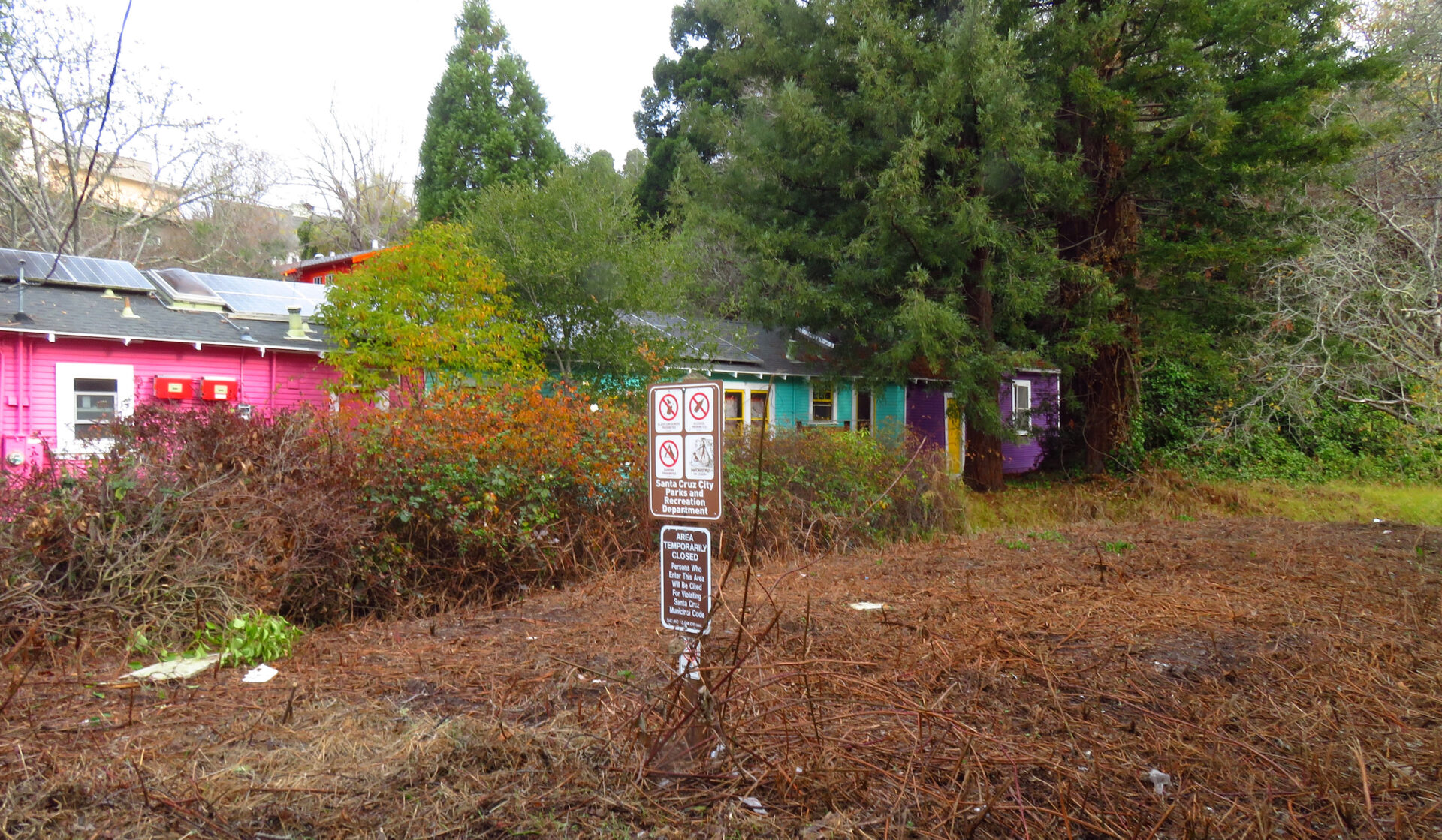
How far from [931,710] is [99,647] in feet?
15.4

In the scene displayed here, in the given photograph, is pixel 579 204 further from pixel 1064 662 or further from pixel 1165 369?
pixel 1064 662

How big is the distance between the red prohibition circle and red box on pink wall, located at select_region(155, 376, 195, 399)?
44.5 ft

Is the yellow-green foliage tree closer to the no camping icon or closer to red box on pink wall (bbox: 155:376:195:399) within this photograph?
red box on pink wall (bbox: 155:376:195:399)

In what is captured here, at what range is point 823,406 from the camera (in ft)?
77.3

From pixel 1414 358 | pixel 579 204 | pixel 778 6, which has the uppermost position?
pixel 778 6

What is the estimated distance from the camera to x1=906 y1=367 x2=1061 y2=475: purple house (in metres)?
20.9

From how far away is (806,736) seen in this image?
383 cm

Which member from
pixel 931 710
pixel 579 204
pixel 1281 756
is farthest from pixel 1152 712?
pixel 579 204

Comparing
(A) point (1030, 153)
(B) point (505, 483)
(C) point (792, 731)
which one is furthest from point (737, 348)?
(C) point (792, 731)

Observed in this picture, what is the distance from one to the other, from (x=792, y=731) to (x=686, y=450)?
118 cm

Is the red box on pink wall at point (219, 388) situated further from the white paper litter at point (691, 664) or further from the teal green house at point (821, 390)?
the white paper litter at point (691, 664)

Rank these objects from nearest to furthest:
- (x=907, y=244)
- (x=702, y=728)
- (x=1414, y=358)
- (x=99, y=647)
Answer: (x=702, y=728) < (x=99, y=647) < (x=1414, y=358) < (x=907, y=244)

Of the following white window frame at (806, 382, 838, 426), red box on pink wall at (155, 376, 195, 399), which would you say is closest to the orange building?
red box on pink wall at (155, 376, 195, 399)

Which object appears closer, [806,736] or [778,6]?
[806,736]
